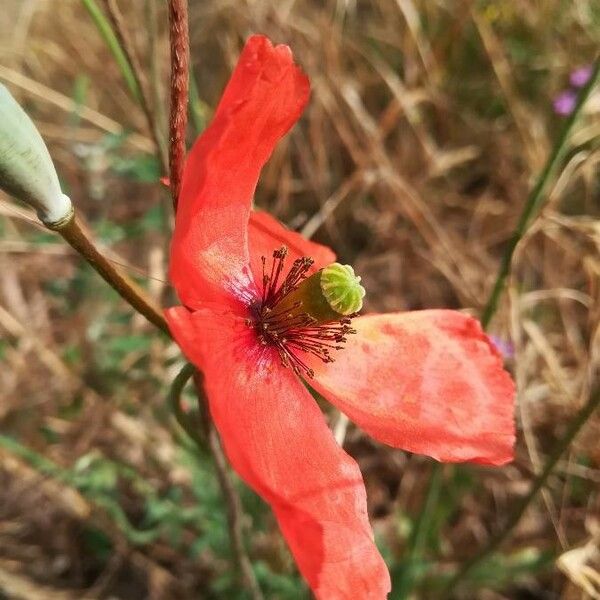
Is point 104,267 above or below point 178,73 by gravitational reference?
below

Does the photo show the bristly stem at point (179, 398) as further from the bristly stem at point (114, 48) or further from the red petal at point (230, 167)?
the bristly stem at point (114, 48)

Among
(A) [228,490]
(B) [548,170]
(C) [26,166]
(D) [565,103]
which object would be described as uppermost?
(C) [26,166]

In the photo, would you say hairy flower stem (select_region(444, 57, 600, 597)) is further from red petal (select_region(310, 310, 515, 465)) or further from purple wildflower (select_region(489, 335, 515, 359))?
purple wildflower (select_region(489, 335, 515, 359))

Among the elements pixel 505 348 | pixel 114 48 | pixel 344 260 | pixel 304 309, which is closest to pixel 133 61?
pixel 114 48

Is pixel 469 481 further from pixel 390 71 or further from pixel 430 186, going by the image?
pixel 390 71

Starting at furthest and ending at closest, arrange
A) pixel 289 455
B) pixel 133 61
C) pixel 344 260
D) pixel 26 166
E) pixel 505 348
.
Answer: pixel 344 260, pixel 505 348, pixel 133 61, pixel 289 455, pixel 26 166

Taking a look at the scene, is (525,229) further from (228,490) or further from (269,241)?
(228,490)

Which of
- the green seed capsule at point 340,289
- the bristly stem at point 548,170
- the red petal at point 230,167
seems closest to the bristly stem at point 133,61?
the red petal at point 230,167
